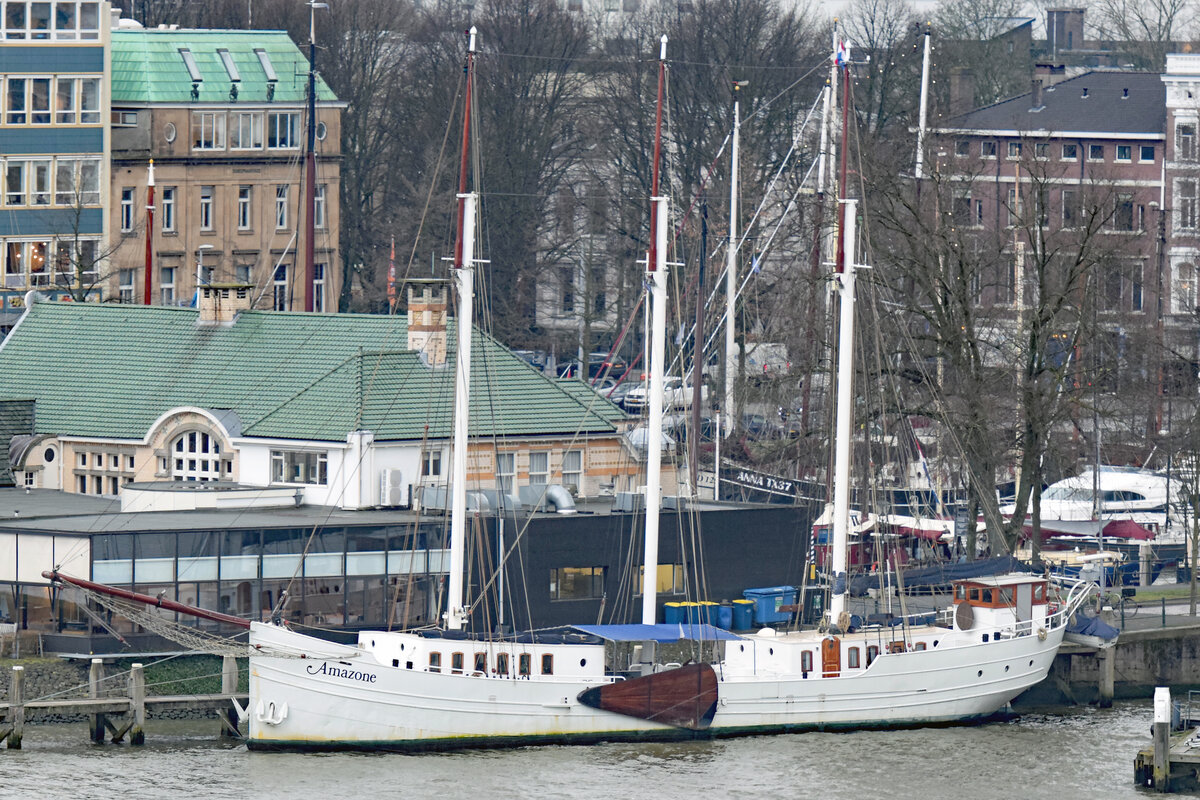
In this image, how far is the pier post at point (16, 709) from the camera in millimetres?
64375

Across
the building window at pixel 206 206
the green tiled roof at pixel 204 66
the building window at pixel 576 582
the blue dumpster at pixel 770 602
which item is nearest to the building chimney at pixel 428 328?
A: the building window at pixel 576 582

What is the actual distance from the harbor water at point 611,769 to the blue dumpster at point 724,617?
21.2 ft

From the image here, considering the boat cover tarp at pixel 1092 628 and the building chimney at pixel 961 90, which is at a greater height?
the building chimney at pixel 961 90

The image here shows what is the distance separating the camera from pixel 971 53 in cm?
13912

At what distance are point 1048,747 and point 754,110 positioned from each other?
5820 centimetres

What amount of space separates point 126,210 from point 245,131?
586 centimetres

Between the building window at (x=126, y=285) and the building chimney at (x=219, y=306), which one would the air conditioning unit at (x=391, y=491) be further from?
the building window at (x=126, y=285)

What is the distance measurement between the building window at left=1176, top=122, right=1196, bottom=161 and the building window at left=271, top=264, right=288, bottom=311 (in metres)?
35.6

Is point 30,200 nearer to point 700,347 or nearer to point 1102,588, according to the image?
point 700,347

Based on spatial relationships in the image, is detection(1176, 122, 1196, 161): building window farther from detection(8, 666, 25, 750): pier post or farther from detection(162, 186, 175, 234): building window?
detection(8, 666, 25, 750): pier post

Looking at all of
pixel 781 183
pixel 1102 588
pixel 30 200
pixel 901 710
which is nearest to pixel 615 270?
pixel 781 183

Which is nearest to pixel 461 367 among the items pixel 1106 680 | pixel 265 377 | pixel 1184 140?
pixel 265 377

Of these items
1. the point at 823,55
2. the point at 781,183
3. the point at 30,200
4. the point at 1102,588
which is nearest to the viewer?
the point at 1102,588

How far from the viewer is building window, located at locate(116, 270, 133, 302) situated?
11231 cm
